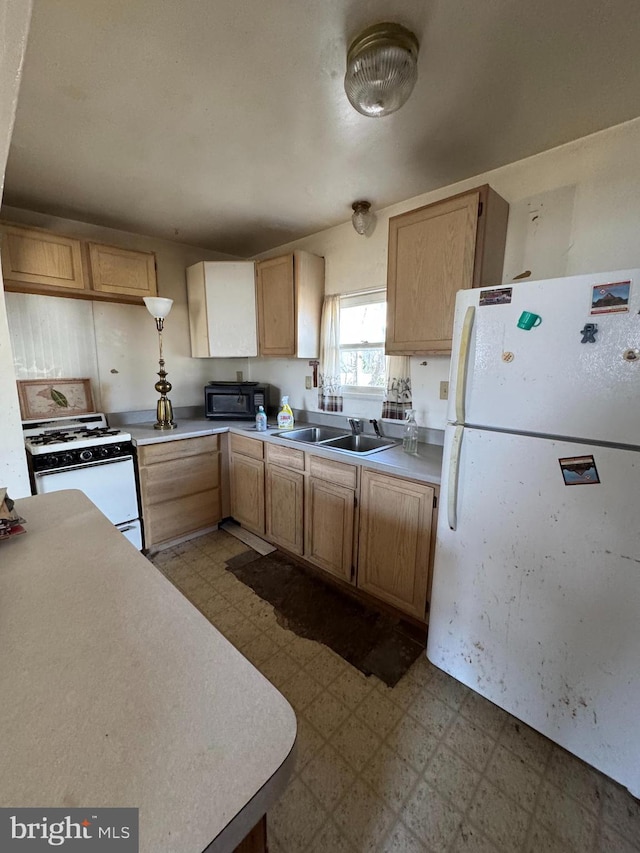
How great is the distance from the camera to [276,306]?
2.71 meters

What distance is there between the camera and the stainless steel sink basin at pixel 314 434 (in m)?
2.62

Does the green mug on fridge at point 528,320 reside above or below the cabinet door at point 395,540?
above

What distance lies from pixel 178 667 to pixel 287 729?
0.22 meters

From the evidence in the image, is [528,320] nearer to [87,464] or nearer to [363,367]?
[363,367]

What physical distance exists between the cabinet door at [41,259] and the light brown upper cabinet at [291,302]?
1.22 metres

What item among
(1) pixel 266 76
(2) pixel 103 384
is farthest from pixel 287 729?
(2) pixel 103 384

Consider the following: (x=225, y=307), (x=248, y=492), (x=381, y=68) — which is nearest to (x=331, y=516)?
(x=248, y=492)

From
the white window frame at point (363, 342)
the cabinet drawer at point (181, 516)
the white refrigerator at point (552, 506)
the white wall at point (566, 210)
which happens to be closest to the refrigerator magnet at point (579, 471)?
the white refrigerator at point (552, 506)

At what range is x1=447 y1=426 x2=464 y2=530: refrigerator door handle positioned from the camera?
140 cm

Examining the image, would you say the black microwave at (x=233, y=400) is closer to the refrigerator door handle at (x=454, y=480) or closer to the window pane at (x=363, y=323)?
the window pane at (x=363, y=323)

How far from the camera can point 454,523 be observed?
1.44 meters

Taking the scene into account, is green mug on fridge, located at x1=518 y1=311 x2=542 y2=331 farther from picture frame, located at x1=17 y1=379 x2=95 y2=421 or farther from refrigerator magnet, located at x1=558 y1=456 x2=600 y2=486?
picture frame, located at x1=17 y1=379 x2=95 y2=421

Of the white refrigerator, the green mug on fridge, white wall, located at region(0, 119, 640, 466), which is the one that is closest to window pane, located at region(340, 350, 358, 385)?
white wall, located at region(0, 119, 640, 466)

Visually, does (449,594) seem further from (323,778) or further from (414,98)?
(414,98)
